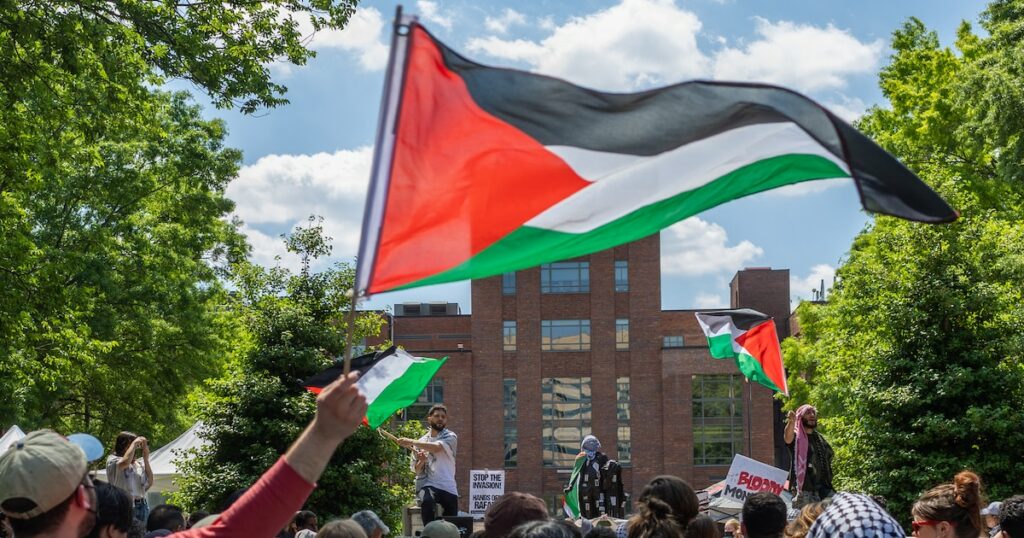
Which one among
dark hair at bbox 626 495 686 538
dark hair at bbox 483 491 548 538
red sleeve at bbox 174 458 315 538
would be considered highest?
red sleeve at bbox 174 458 315 538

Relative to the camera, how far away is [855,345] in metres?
29.0

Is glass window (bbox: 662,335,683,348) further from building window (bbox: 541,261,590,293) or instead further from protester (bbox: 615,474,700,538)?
protester (bbox: 615,474,700,538)

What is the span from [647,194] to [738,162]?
0.46 meters

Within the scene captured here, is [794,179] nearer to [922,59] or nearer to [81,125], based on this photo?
[81,125]

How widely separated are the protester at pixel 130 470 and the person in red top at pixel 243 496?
955 centimetres

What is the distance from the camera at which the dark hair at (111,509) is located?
4.87m

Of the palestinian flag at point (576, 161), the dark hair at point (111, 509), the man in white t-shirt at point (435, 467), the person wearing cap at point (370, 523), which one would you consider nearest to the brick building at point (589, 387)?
the man in white t-shirt at point (435, 467)

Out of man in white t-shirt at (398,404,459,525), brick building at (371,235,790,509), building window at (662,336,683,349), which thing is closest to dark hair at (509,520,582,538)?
man in white t-shirt at (398,404,459,525)

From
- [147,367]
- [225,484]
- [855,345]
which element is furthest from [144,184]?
[855,345]

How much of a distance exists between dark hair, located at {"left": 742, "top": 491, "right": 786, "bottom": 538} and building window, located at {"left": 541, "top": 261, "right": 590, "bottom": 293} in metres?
72.7

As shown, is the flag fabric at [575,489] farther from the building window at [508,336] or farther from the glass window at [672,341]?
the glass window at [672,341]

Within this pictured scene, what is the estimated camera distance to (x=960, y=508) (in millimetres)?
6363

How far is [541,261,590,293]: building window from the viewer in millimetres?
79188

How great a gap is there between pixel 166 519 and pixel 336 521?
67.3 inches
